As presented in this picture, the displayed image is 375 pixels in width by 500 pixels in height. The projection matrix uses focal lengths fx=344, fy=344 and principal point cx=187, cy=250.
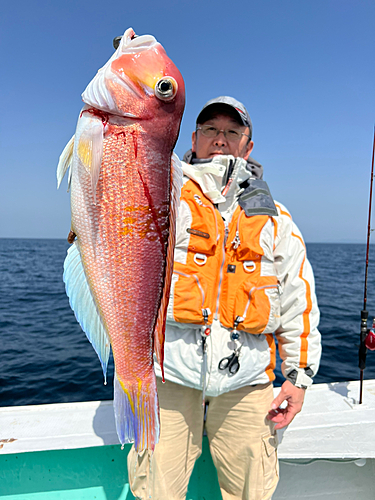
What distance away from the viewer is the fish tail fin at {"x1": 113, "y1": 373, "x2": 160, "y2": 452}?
1.39m

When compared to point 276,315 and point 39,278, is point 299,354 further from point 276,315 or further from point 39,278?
point 39,278

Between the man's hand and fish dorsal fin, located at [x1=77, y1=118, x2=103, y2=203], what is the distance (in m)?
1.70

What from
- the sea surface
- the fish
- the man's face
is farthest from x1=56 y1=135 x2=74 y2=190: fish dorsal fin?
the sea surface

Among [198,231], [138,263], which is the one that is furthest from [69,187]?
[198,231]

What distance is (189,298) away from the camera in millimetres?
2006

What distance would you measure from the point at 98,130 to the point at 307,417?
2.82m

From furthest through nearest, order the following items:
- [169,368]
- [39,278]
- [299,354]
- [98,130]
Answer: [39,278] → [299,354] → [169,368] → [98,130]

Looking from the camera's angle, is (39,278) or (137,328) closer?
(137,328)

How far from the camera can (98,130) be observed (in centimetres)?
117

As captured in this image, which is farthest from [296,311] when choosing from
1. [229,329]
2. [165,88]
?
[165,88]

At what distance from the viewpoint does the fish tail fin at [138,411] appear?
1395mm

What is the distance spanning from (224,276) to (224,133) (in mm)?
960

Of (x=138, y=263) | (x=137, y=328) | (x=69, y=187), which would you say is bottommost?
(x=137, y=328)

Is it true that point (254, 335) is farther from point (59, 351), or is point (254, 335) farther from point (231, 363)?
point (59, 351)
